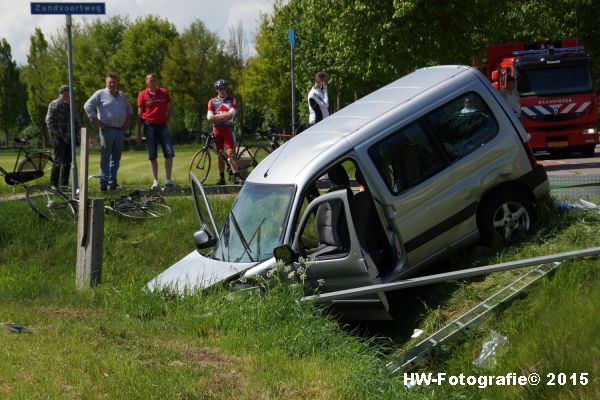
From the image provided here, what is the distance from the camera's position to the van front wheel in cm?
1036

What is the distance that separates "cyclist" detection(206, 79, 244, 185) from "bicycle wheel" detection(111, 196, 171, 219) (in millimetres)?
2126

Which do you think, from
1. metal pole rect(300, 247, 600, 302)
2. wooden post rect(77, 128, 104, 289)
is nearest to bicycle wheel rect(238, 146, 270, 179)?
wooden post rect(77, 128, 104, 289)

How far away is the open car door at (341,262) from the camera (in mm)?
9039

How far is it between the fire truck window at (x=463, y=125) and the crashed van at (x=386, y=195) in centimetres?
1

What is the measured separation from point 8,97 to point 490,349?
80389mm

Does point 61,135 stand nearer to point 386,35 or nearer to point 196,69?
point 386,35

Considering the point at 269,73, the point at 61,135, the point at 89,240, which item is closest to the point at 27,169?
the point at 61,135

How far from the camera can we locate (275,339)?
307 inches

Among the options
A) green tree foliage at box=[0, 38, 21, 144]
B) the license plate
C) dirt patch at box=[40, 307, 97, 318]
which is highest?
the license plate

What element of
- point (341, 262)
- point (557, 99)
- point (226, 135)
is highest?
point (557, 99)

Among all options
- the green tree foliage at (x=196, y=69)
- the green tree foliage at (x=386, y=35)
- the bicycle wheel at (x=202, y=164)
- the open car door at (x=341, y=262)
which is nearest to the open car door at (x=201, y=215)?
the open car door at (x=341, y=262)

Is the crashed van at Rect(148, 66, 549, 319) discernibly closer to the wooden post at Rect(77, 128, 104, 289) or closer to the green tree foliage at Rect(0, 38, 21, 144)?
the wooden post at Rect(77, 128, 104, 289)

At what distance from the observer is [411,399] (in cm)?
674

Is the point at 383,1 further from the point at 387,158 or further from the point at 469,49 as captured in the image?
the point at 387,158
